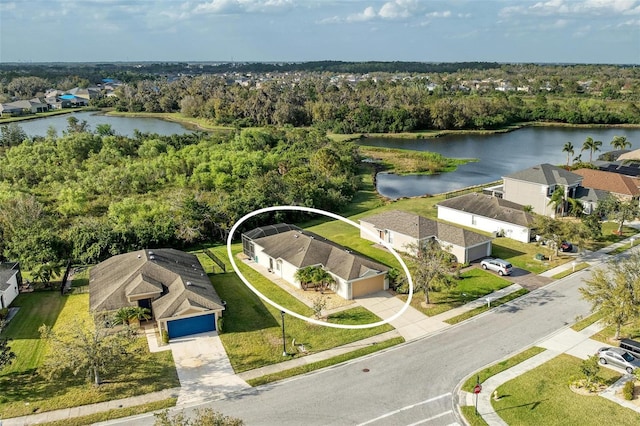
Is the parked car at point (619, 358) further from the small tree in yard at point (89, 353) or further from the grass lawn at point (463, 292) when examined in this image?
the small tree in yard at point (89, 353)

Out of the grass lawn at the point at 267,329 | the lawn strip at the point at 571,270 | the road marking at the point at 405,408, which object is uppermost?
the lawn strip at the point at 571,270

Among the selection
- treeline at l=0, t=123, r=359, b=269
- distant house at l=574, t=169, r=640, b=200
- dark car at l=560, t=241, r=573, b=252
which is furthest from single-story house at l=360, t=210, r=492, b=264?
distant house at l=574, t=169, r=640, b=200

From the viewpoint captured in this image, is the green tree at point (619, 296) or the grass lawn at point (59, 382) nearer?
the grass lawn at point (59, 382)

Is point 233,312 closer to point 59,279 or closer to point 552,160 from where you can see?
point 59,279

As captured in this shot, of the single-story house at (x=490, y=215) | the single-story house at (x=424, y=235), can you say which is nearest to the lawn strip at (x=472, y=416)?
the single-story house at (x=424, y=235)

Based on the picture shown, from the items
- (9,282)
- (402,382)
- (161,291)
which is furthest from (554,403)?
(9,282)

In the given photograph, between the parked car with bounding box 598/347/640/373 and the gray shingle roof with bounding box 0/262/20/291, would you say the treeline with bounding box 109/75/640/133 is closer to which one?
the gray shingle roof with bounding box 0/262/20/291

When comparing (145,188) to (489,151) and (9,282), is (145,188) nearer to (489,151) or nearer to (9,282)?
(9,282)

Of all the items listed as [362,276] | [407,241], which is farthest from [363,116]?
[362,276]
